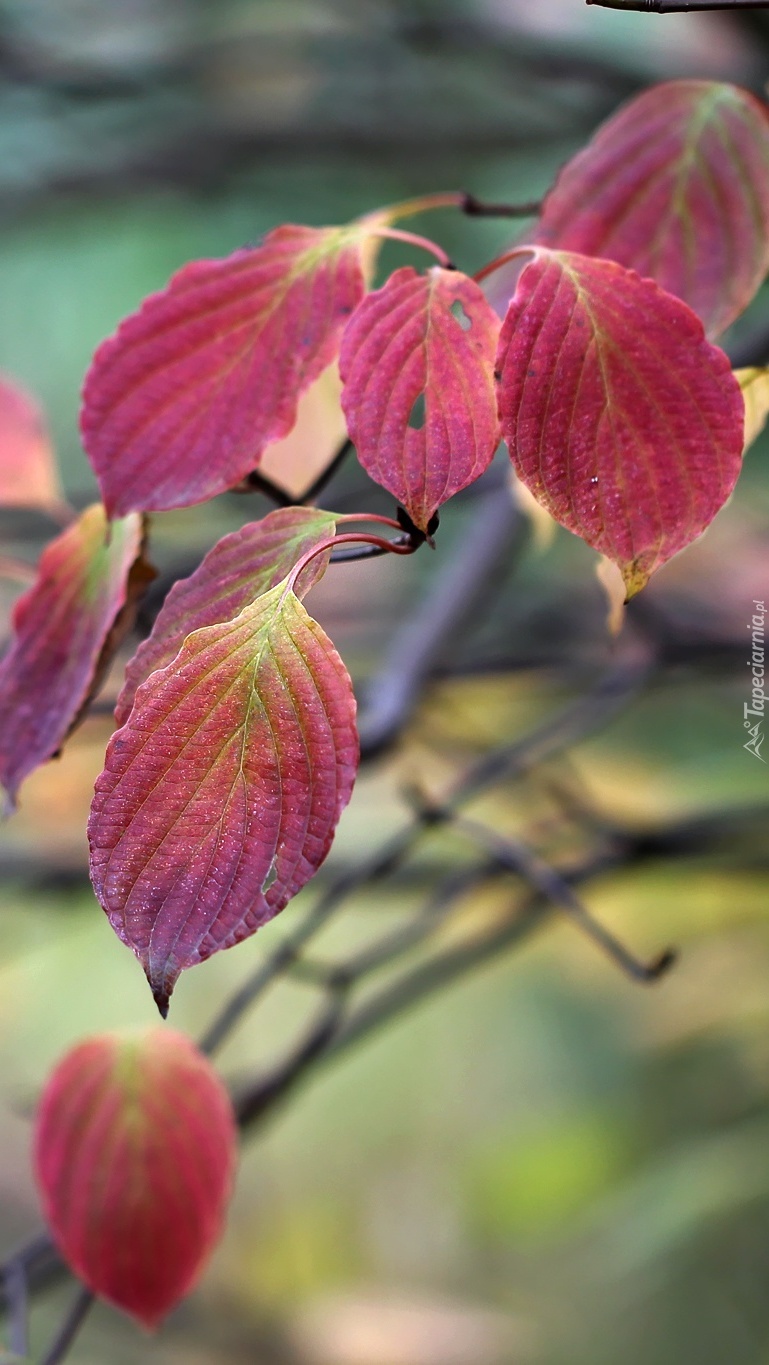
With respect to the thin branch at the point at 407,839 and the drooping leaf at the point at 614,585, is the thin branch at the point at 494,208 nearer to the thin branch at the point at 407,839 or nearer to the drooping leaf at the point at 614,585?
the drooping leaf at the point at 614,585

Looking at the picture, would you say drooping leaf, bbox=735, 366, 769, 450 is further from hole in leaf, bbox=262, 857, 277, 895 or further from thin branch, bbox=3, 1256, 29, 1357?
thin branch, bbox=3, 1256, 29, 1357

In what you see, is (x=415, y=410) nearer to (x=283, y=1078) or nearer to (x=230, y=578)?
(x=283, y=1078)

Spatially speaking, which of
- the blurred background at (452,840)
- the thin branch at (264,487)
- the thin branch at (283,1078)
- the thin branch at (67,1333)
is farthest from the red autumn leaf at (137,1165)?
the blurred background at (452,840)

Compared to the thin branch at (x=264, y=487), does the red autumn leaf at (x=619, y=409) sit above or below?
above

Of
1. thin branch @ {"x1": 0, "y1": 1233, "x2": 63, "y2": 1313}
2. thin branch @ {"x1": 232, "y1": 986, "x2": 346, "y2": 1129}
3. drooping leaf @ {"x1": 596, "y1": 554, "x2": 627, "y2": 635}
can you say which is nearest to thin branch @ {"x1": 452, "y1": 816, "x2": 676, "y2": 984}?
thin branch @ {"x1": 232, "y1": 986, "x2": 346, "y2": 1129}

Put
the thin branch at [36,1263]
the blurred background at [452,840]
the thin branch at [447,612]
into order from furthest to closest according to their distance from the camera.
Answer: the blurred background at [452,840] → the thin branch at [447,612] → the thin branch at [36,1263]

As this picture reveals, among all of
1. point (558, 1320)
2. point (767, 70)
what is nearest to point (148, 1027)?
point (767, 70)

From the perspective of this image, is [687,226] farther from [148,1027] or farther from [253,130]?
[253,130]
